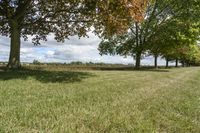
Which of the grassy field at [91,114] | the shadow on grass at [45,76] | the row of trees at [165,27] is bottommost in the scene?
the grassy field at [91,114]

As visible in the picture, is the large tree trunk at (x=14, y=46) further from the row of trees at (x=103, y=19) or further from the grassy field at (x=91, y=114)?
the grassy field at (x=91, y=114)

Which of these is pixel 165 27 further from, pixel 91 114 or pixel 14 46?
pixel 91 114

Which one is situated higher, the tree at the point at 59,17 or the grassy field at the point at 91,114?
the tree at the point at 59,17

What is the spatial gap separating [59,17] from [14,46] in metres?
4.16

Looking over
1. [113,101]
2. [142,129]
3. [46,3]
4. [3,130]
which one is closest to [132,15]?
[46,3]

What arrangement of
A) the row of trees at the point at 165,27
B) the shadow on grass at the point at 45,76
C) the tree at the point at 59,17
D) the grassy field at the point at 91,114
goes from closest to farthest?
the grassy field at the point at 91,114
the shadow on grass at the point at 45,76
the tree at the point at 59,17
the row of trees at the point at 165,27

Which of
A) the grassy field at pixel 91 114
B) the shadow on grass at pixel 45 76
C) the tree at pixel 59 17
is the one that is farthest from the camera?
the tree at pixel 59 17

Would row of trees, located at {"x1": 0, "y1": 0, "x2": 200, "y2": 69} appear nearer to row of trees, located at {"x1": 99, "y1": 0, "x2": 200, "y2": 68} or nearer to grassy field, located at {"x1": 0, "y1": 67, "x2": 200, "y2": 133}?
row of trees, located at {"x1": 99, "y1": 0, "x2": 200, "y2": 68}

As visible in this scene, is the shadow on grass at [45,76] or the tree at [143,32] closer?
the shadow on grass at [45,76]

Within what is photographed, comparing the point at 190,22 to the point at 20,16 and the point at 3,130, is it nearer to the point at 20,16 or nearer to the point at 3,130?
the point at 20,16

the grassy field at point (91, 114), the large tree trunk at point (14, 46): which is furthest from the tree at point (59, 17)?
the grassy field at point (91, 114)

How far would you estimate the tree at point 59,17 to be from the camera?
22312 millimetres

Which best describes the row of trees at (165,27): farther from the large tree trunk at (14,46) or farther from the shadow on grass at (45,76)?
the shadow on grass at (45,76)

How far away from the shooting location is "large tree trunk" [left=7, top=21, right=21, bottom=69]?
2580 centimetres
